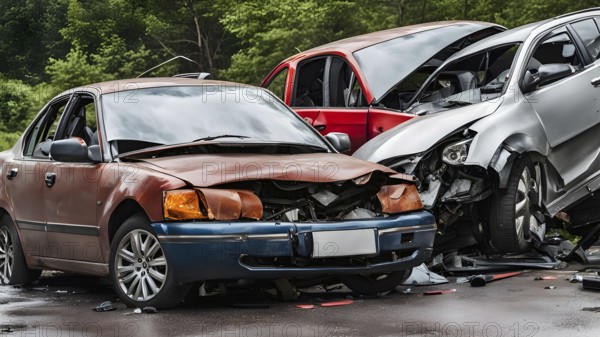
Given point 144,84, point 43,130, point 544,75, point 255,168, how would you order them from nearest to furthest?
point 255,168 → point 144,84 → point 544,75 → point 43,130

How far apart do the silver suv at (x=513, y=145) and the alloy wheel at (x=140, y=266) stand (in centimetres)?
256

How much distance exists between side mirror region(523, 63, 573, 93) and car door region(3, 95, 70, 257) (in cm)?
393

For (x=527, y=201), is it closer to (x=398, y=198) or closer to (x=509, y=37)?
(x=398, y=198)

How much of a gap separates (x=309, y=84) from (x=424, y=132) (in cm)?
345

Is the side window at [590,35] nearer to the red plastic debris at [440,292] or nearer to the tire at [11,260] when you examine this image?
the red plastic debris at [440,292]

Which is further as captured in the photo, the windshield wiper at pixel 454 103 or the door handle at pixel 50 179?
the windshield wiper at pixel 454 103

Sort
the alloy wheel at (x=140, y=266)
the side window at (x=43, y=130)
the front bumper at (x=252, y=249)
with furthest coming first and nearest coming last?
the side window at (x=43, y=130) → the alloy wheel at (x=140, y=266) → the front bumper at (x=252, y=249)

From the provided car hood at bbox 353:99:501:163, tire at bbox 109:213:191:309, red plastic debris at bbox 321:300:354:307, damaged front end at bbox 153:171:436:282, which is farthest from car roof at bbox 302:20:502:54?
tire at bbox 109:213:191:309

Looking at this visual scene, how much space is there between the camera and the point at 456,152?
859 cm

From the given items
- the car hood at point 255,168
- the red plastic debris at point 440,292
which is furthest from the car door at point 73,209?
the red plastic debris at point 440,292

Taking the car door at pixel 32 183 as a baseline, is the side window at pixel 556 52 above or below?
above

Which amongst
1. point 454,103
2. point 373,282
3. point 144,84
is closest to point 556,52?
point 454,103

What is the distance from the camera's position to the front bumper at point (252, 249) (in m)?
6.58

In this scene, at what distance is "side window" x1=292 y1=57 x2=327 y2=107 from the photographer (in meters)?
11.8
